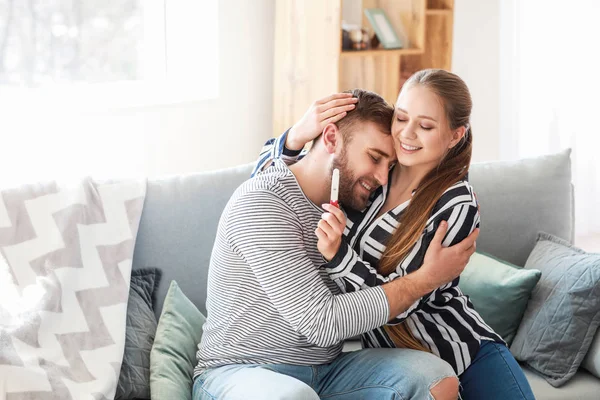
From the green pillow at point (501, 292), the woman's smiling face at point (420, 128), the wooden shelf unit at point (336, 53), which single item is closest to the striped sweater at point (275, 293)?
the woman's smiling face at point (420, 128)

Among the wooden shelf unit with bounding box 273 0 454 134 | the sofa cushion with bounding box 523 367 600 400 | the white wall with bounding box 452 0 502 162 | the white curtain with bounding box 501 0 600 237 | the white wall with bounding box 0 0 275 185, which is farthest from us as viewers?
the white wall with bounding box 452 0 502 162

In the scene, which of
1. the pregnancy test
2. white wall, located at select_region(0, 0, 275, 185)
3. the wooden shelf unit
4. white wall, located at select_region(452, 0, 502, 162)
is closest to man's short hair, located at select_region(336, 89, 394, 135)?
the pregnancy test

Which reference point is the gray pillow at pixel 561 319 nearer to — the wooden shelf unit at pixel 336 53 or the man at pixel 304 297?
the man at pixel 304 297

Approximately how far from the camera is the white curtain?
12.4 ft

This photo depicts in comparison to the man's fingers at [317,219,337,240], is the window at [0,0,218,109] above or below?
above

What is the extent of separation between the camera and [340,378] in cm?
180

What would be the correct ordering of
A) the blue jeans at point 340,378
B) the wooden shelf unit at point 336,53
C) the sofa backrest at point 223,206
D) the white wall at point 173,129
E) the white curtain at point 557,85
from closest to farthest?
the blue jeans at point 340,378, the sofa backrest at point 223,206, the white wall at point 173,129, the wooden shelf unit at point 336,53, the white curtain at point 557,85

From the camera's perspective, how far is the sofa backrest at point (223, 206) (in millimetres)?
2170

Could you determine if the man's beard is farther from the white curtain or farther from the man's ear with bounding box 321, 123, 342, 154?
the white curtain

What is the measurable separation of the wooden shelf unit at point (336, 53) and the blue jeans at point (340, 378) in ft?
6.02

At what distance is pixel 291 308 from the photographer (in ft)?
5.52

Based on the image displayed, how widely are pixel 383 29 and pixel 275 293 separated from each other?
7.22ft

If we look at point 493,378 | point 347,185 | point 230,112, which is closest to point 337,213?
point 347,185

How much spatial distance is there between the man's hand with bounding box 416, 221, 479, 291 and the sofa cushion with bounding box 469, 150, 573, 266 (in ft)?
2.20
